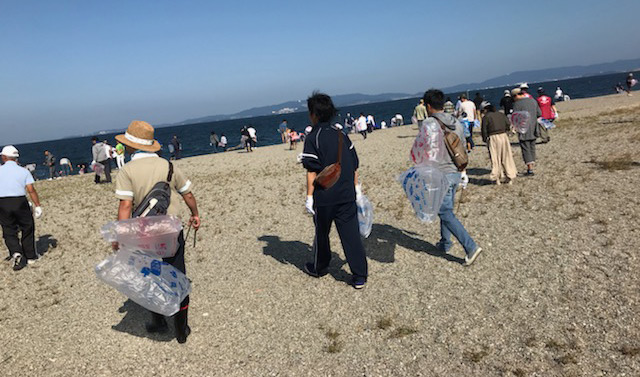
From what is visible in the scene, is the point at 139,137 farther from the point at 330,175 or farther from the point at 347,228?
the point at 347,228

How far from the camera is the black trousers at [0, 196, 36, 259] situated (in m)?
6.98

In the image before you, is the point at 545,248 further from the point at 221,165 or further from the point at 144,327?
the point at 221,165

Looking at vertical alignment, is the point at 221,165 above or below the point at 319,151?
below

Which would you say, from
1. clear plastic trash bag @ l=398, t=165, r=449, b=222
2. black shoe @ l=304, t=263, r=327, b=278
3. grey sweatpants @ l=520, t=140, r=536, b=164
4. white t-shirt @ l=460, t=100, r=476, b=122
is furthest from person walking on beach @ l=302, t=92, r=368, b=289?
white t-shirt @ l=460, t=100, r=476, b=122

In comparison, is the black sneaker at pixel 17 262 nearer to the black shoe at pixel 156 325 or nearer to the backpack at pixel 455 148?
the black shoe at pixel 156 325

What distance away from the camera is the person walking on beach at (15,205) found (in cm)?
693

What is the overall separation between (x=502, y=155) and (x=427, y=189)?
4.93 m

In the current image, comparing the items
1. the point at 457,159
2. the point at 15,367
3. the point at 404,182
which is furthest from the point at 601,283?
the point at 15,367

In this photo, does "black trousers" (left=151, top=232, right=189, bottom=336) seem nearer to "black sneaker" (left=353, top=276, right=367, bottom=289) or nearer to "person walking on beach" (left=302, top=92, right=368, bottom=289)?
"person walking on beach" (left=302, top=92, right=368, bottom=289)

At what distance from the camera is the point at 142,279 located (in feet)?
11.9

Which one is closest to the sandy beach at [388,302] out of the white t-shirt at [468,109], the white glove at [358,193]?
the white glove at [358,193]

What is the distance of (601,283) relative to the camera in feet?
14.4

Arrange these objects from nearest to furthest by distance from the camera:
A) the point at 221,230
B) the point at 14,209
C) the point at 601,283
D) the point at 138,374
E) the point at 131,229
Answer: the point at 131,229
the point at 138,374
the point at 601,283
the point at 14,209
the point at 221,230

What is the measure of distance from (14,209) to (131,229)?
16.3ft
